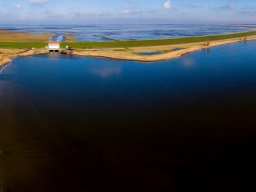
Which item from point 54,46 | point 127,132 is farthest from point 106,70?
point 127,132

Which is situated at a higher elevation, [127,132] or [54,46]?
[54,46]

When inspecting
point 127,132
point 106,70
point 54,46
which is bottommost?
point 127,132


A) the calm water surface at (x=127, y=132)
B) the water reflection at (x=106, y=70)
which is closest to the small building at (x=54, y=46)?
the water reflection at (x=106, y=70)

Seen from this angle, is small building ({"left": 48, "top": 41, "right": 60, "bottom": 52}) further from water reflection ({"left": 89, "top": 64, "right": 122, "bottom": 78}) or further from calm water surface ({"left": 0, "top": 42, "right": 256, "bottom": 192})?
calm water surface ({"left": 0, "top": 42, "right": 256, "bottom": 192})

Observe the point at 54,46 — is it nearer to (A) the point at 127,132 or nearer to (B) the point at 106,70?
(B) the point at 106,70

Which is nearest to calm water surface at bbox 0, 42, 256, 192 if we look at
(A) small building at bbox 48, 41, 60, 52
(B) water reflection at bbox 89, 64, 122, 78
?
(B) water reflection at bbox 89, 64, 122, 78

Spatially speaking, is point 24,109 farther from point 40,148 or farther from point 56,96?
point 40,148

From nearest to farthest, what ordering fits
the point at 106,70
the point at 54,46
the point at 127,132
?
1. the point at 127,132
2. the point at 106,70
3. the point at 54,46

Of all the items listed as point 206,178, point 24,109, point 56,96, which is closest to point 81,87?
point 56,96
